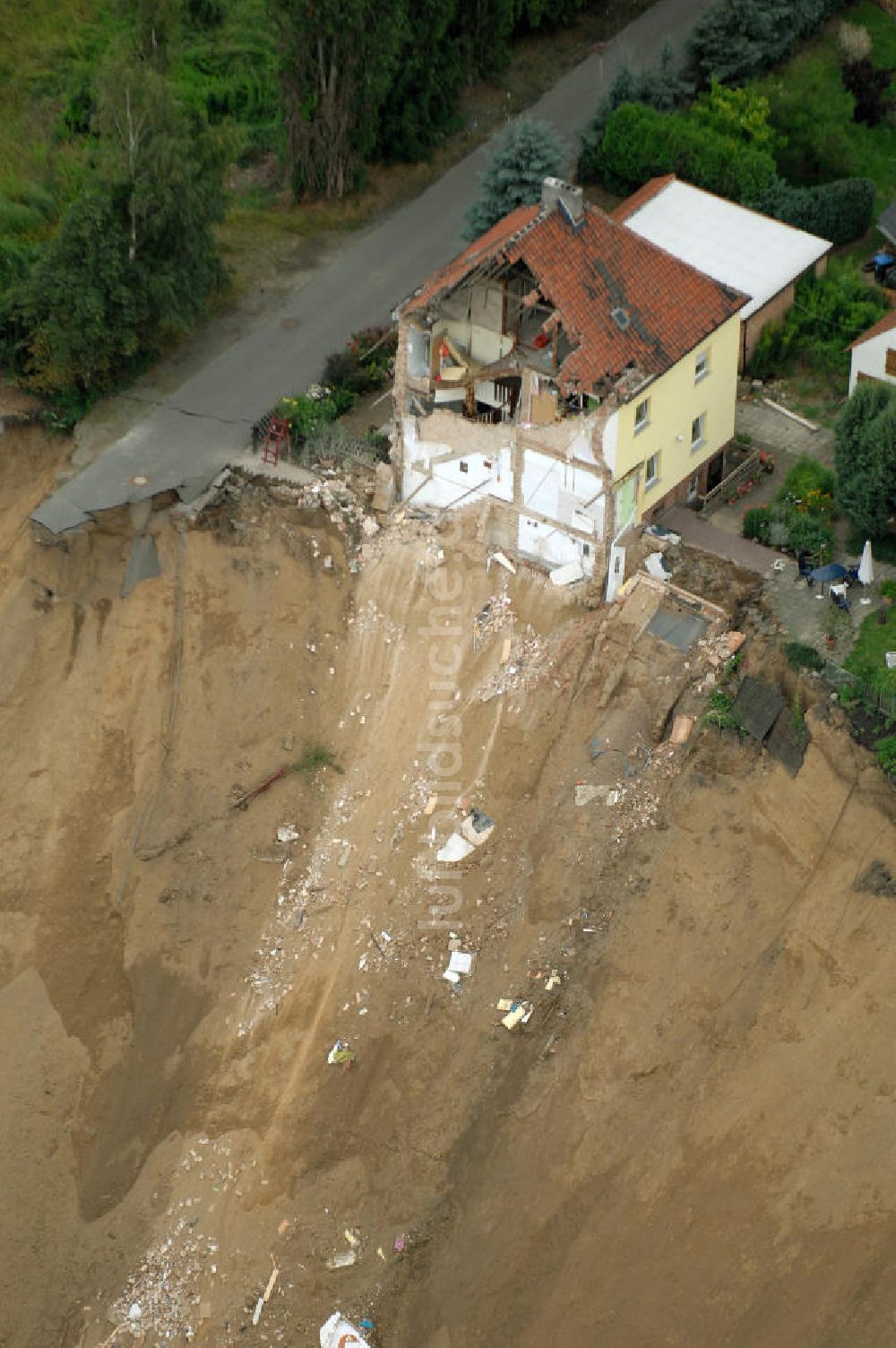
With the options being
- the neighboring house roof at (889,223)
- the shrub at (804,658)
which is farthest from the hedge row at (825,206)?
the shrub at (804,658)

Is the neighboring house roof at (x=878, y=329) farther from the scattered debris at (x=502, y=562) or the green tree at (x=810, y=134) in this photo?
the scattered debris at (x=502, y=562)

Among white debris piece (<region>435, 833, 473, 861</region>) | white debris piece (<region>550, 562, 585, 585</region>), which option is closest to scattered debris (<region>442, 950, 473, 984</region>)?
white debris piece (<region>435, 833, 473, 861</region>)

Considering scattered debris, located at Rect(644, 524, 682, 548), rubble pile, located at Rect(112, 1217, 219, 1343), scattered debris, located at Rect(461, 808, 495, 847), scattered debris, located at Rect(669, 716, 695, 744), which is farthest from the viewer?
scattered debris, located at Rect(644, 524, 682, 548)

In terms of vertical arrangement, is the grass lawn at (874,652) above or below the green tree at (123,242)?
below

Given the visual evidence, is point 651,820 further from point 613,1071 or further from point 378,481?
point 378,481

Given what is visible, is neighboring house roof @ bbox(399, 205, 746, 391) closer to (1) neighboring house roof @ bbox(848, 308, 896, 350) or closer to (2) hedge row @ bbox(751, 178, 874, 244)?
(1) neighboring house roof @ bbox(848, 308, 896, 350)

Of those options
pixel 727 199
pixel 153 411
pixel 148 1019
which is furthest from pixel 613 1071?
pixel 727 199

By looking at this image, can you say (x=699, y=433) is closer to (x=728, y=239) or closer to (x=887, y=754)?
(x=728, y=239)
